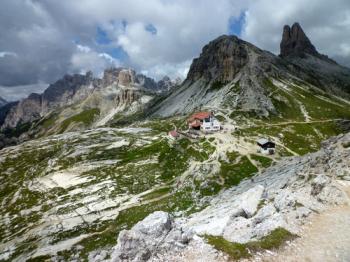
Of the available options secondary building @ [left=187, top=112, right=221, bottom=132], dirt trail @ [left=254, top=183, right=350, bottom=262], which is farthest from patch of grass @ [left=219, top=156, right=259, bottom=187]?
dirt trail @ [left=254, top=183, right=350, bottom=262]

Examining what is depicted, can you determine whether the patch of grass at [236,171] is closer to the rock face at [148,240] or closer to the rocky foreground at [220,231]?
the rocky foreground at [220,231]

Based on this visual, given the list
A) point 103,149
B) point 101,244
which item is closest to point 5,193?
point 103,149

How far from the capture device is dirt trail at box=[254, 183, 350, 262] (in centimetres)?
2600

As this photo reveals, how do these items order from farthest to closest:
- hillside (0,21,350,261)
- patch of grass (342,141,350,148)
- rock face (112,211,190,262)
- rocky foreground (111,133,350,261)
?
patch of grass (342,141,350,148) < hillside (0,21,350,261) < rock face (112,211,190,262) < rocky foreground (111,133,350,261)

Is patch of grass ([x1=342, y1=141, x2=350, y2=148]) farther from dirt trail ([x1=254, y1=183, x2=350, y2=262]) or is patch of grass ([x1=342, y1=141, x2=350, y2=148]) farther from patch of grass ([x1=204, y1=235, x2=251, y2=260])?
patch of grass ([x1=204, y1=235, x2=251, y2=260])

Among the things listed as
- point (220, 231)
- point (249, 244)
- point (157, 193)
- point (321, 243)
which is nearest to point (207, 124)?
point (157, 193)

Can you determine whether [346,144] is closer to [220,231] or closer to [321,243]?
[220,231]

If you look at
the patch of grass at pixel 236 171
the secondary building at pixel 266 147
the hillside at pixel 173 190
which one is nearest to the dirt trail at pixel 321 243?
the hillside at pixel 173 190

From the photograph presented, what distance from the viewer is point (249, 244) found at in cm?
2705

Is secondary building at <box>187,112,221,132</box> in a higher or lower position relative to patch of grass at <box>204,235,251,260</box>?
higher

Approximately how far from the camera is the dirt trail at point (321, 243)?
26.0 meters

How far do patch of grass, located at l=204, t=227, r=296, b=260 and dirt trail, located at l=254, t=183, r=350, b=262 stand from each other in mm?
700

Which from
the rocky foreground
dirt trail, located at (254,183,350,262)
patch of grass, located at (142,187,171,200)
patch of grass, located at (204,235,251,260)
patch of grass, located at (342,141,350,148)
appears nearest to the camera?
patch of grass, located at (204,235,251,260)

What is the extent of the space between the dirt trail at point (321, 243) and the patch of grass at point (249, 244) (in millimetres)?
700
